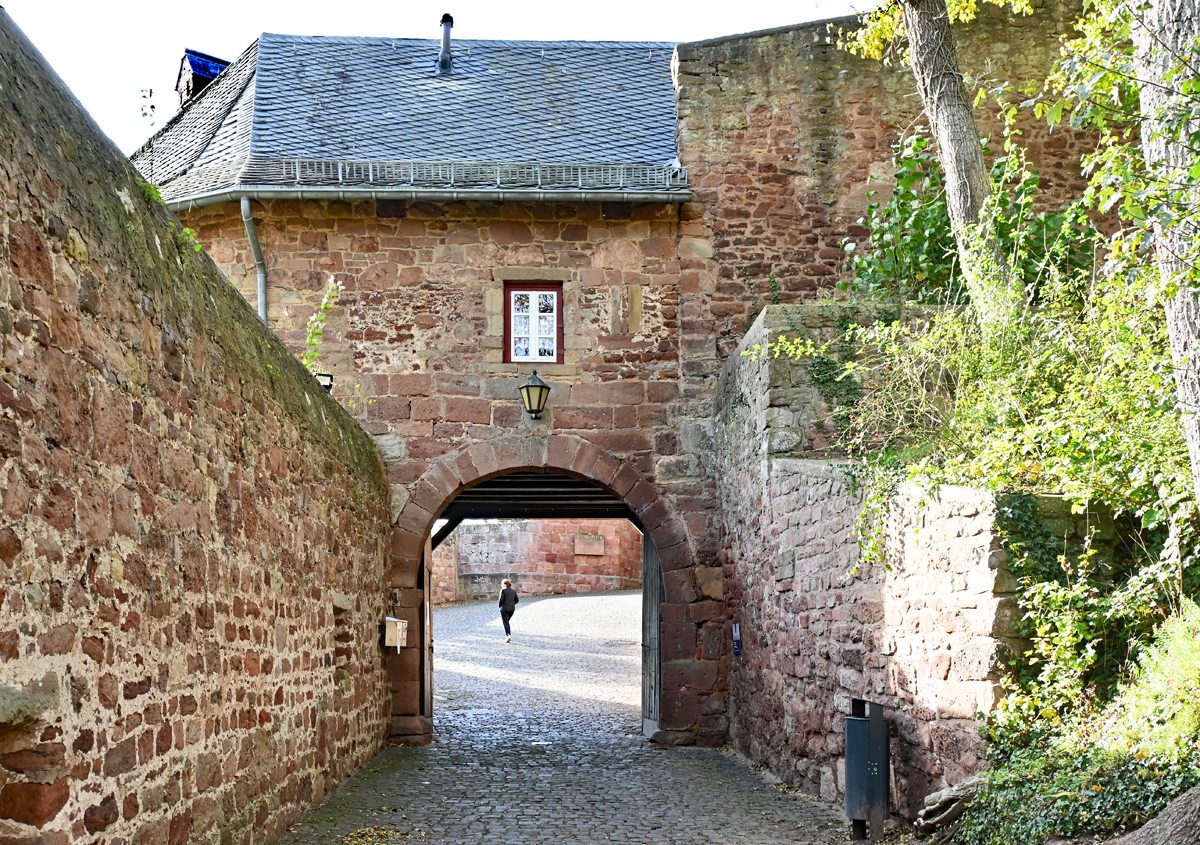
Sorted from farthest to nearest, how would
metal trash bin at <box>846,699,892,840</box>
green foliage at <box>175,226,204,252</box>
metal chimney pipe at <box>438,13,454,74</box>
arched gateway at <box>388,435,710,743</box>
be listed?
metal chimney pipe at <box>438,13,454,74</box>, arched gateway at <box>388,435,710,743</box>, metal trash bin at <box>846,699,892,840</box>, green foliage at <box>175,226,204,252</box>

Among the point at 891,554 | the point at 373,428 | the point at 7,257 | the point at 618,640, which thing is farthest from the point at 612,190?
the point at 618,640

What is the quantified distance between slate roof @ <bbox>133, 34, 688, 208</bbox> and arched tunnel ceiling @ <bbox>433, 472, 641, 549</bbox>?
9.06ft

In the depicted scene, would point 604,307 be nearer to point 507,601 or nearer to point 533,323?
point 533,323

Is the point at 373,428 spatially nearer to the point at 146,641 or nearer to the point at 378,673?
the point at 378,673

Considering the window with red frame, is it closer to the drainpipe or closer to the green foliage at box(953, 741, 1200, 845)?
the drainpipe

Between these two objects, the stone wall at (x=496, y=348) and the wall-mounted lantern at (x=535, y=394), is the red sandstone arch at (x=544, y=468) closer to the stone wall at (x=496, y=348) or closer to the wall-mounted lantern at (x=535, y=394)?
the stone wall at (x=496, y=348)

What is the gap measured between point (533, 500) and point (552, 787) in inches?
233

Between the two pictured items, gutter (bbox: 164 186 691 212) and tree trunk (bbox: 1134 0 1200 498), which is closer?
tree trunk (bbox: 1134 0 1200 498)

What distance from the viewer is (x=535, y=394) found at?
9828 mm

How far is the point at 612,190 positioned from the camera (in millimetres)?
10094

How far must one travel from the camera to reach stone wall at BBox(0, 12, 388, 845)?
306 centimetres

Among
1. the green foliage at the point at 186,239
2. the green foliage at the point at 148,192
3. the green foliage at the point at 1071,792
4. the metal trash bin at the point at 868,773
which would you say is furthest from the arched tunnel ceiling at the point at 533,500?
the green foliage at the point at 148,192

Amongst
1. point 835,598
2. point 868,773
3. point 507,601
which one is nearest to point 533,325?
point 835,598

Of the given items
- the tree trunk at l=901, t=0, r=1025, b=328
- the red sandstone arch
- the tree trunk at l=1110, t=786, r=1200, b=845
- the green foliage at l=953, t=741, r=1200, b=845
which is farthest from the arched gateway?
the tree trunk at l=1110, t=786, r=1200, b=845
